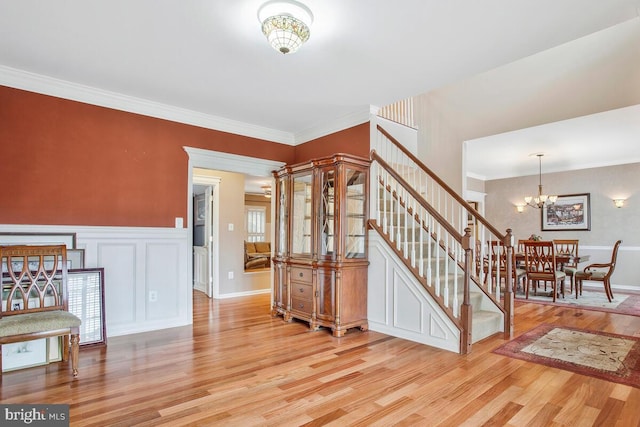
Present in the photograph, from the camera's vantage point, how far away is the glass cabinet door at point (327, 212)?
3834mm

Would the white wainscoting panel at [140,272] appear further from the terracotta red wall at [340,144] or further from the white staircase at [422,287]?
the white staircase at [422,287]

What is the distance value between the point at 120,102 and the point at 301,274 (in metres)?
2.73

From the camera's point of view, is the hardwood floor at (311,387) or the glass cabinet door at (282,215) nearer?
the hardwood floor at (311,387)

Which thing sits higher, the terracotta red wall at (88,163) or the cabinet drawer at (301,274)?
the terracotta red wall at (88,163)

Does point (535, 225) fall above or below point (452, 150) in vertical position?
below

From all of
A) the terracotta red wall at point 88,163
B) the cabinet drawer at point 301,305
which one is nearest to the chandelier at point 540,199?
the cabinet drawer at point 301,305

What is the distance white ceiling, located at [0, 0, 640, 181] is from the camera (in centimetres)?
223

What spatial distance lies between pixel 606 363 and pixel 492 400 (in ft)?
4.56

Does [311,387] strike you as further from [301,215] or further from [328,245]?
[301,215]

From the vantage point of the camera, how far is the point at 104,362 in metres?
2.84

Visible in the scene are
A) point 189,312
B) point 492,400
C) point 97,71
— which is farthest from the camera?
point 189,312

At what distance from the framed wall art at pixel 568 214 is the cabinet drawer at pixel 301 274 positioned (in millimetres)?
6859

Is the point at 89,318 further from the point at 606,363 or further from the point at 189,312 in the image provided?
the point at 606,363

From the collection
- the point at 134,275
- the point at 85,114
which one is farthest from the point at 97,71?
the point at 134,275
